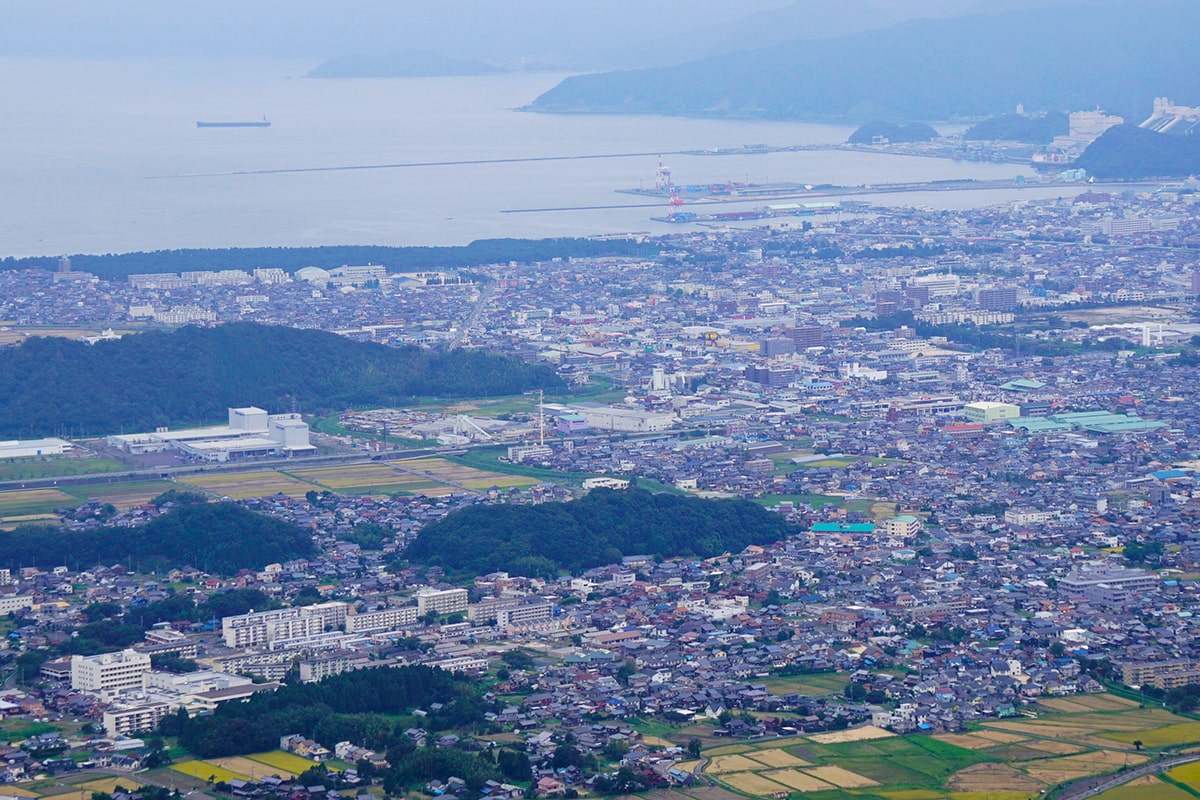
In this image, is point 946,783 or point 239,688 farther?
point 239,688

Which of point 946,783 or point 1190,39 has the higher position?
point 1190,39

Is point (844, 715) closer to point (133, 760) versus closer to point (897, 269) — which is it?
point (133, 760)

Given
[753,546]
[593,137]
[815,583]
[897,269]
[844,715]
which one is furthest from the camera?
[593,137]

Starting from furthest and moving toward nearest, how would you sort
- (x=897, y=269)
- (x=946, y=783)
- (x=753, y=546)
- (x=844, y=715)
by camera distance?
(x=897, y=269)
(x=753, y=546)
(x=844, y=715)
(x=946, y=783)

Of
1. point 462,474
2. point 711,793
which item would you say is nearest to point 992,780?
point 711,793

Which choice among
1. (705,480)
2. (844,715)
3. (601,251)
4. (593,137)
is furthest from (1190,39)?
(844,715)

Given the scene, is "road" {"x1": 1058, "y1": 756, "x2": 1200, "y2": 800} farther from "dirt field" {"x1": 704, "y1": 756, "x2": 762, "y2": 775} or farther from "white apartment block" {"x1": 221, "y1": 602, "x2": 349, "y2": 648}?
"white apartment block" {"x1": 221, "y1": 602, "x2": 349, "y2": 648}

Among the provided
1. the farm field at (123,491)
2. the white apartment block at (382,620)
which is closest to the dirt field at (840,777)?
the white apartment block at (382,620)
